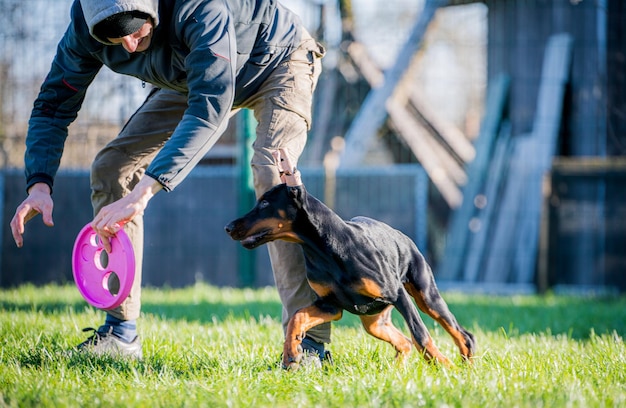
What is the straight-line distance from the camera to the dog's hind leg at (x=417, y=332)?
327 centimetres

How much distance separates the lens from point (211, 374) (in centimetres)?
311

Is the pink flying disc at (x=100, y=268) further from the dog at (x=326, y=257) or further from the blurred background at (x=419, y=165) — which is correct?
the blurred background at (x=419, y=165)

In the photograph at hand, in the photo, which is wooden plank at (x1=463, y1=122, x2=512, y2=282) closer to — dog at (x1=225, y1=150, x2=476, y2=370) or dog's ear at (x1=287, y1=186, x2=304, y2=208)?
dog at (x1=225, y1=150, x2=476, y2=370)

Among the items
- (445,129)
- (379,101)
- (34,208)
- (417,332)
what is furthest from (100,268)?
(445,129)

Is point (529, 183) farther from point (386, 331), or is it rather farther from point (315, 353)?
point (315, 353)

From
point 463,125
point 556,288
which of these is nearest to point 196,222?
point 556,288

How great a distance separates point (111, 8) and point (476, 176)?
306 inches

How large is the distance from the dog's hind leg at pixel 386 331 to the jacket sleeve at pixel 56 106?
162 centimetres

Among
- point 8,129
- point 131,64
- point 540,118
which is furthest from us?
point 540,118

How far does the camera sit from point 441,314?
3490mm

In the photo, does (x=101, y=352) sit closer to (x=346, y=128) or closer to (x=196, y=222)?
(x=196, y=222)

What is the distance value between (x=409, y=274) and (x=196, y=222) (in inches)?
218

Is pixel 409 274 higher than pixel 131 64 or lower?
lower

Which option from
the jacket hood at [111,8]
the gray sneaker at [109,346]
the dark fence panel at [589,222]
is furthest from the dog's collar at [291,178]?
the dark fence panel at [589,222]
